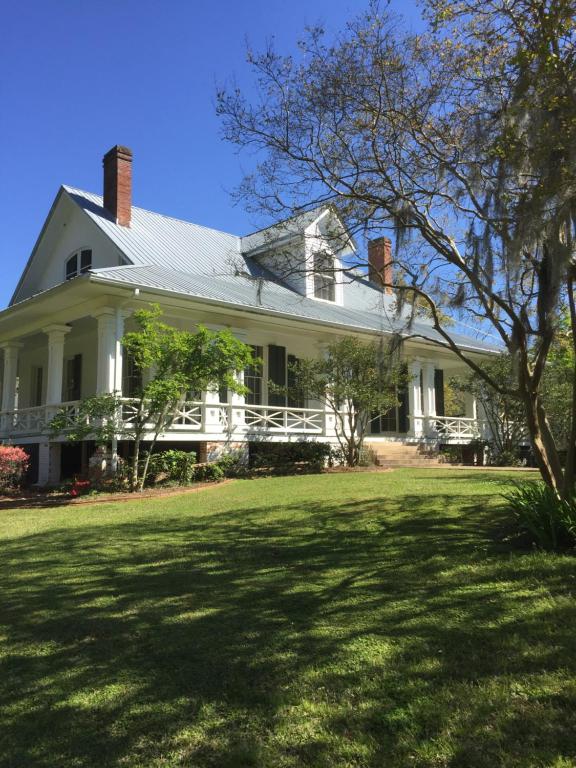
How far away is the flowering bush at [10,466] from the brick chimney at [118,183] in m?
7.99

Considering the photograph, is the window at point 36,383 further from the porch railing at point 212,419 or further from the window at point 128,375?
the window at point 128,375

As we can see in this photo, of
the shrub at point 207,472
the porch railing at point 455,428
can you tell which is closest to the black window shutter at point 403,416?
the porch railing at point 455,428

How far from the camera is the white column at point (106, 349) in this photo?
14.3 metres

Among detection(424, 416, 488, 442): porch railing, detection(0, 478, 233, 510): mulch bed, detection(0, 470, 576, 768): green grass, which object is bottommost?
detection(0, 470, 576, 768): green grass

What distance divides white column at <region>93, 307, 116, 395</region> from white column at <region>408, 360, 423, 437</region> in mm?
10591

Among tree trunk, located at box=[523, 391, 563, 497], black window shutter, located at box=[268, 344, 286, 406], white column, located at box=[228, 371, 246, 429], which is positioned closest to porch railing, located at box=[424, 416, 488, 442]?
black window shutter, located at box=[268, 344, 286, 406]

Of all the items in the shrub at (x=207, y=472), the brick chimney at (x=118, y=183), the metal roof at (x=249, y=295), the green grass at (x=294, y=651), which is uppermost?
the brick chimney at (x=118, y=183)

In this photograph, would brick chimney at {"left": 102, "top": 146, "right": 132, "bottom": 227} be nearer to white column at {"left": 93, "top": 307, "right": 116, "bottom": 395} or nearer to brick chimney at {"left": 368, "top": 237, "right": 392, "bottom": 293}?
white column at {"left": 93, "top": 307, "right": 116, "bottom": 395}

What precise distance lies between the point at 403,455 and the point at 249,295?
22.2 feet

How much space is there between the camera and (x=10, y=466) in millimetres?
14125

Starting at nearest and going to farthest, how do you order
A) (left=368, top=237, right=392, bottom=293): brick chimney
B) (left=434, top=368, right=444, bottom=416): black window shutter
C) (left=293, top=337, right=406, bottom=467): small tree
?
(left=368, top=237, right=392, bottom=293): brick chimney, (left=293, top=337, right=406, bottom=467): small tree, (left=434, top=368, right=444, bottom=416): black window shutter

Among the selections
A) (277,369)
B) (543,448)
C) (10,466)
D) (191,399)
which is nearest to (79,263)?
(191,399)

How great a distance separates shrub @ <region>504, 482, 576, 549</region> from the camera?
5.72 metres

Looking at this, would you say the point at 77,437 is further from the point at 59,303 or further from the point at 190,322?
the point at 190,322
